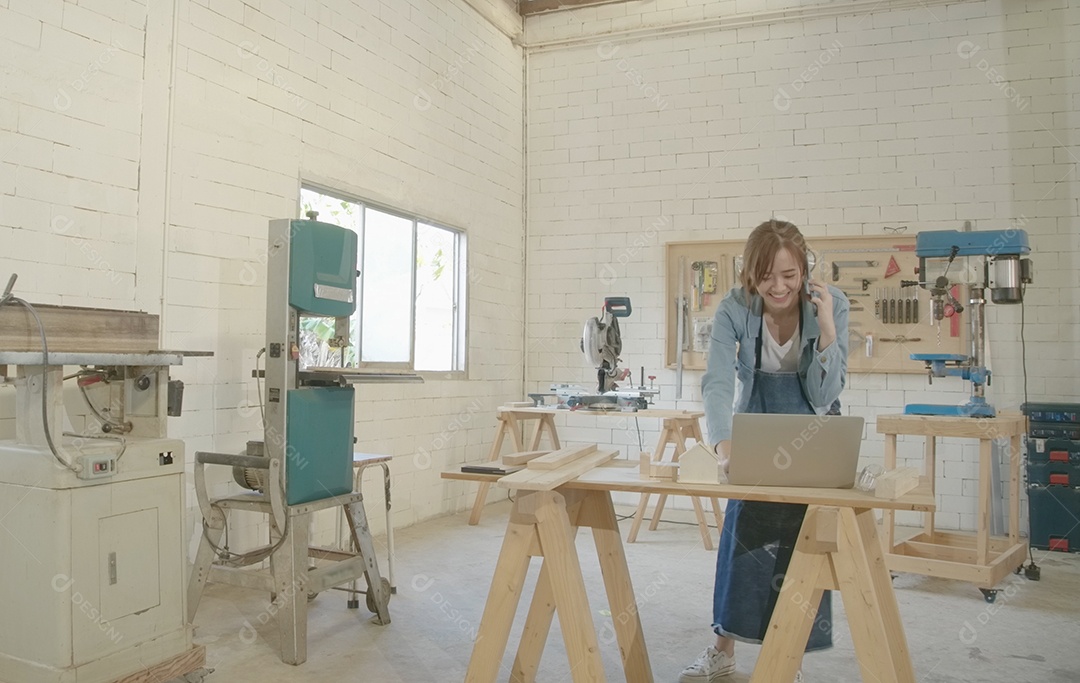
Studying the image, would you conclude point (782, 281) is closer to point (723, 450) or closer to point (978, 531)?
A: point (723, 450)

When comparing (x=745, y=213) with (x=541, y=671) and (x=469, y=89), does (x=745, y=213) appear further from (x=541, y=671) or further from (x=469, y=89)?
(x=541, y=671)

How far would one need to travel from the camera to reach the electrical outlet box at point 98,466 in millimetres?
2295

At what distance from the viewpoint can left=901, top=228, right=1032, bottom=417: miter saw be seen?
13.4ft

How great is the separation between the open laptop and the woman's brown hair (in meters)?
0.54

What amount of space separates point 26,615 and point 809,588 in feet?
7.43

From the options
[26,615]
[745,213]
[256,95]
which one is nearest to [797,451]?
[26,615]

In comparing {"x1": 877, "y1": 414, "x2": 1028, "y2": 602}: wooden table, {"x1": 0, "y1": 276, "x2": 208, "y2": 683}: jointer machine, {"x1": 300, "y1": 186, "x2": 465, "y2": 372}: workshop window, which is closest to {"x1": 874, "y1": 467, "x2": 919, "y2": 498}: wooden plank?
{"x1": 877, "y1": 414, "x2": 1028, "y2": 602}: wooden table

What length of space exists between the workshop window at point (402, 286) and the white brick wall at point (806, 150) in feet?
3.41

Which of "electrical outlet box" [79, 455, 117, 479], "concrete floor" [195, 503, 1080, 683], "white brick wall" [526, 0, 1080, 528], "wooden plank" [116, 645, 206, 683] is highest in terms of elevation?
"white brick wall" [526, 0, 1080, 528]

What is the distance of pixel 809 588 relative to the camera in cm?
200

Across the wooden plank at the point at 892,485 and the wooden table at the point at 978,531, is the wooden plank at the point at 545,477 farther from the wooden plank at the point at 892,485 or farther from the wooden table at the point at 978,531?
the wooden table at the point at 978,531

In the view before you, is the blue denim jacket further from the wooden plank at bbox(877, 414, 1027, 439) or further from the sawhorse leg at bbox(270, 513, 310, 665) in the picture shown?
the wooden plank at bbox(877, 414, 1027, 439)

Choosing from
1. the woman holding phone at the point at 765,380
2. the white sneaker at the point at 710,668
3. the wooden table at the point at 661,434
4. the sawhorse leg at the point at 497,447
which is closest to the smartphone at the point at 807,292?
the woman holding phone at the point at 765,380

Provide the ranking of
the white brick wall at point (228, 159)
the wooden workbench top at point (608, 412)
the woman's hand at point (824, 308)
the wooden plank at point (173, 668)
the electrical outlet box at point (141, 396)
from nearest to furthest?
1. the woman's hand at point (824, 308)
2. the wooden plank at point (173, 668)
3. the electrical outlet box at point (141, 396)
4. the white brick wall at point (228, 159)
5. the wooden workbench top at point (608, 412)
